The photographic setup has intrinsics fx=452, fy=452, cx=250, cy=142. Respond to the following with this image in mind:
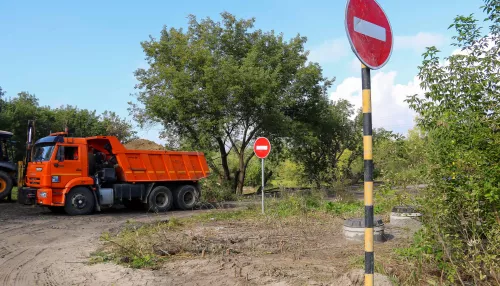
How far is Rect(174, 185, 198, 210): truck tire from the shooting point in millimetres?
18562

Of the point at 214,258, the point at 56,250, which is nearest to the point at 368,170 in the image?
the point at 214,258

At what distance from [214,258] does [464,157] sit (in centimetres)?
458

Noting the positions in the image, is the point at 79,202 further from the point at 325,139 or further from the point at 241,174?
the point at 325,139

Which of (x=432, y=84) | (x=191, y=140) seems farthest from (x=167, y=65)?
(x=432, y=84)

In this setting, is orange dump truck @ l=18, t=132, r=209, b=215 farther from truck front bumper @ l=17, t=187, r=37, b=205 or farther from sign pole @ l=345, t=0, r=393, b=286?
sign pole @ l=345, t=0, r=393, b=286

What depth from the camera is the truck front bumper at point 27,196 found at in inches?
605

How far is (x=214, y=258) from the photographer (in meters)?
8.02

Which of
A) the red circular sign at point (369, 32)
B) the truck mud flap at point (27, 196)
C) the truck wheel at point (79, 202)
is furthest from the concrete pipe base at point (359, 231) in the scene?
the truck mud flap at point (27, 196)

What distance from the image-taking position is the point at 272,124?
25.1 metres

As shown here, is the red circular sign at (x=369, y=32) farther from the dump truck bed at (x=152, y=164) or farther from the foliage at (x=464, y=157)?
the dump truck bed at (x=152, y=164)

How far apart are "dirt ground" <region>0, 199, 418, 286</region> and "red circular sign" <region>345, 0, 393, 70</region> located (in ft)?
10.1

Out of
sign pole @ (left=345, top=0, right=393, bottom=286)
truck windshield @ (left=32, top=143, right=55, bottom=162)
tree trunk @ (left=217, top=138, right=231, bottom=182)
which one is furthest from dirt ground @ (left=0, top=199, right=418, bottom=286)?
tree trunk @ (left=217, top=138, right=231, bottom=182)

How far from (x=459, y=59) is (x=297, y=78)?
20602 millimetres

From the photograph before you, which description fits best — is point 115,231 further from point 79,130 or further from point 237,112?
point 79,130
